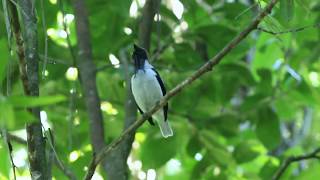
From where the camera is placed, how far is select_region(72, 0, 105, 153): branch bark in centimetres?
361

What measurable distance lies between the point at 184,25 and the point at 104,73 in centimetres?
78

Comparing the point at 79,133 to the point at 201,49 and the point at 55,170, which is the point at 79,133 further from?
the point at 201,49

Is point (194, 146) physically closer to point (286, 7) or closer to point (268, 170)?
point (268, 170)

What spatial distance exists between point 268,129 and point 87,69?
1.49m

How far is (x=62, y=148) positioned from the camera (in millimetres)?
4227

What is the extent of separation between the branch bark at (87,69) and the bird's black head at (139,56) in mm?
374

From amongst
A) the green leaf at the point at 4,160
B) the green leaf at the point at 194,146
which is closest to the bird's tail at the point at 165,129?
the green leaf at the point at 194,146

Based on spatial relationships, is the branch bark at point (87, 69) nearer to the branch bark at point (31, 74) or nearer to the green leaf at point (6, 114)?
the branch bark at point (31, 74)

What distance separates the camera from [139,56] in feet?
14.4

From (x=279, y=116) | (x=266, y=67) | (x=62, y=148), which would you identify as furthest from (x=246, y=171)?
(x=62, y=148)

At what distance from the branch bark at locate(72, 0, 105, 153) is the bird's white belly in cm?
79

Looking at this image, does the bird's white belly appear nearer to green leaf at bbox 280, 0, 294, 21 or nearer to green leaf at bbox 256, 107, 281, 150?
green leaf at bbox 256, 107, 281, 150

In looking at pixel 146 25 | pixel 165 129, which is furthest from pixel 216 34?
pixel 165 129

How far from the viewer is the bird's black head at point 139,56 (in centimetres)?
418
